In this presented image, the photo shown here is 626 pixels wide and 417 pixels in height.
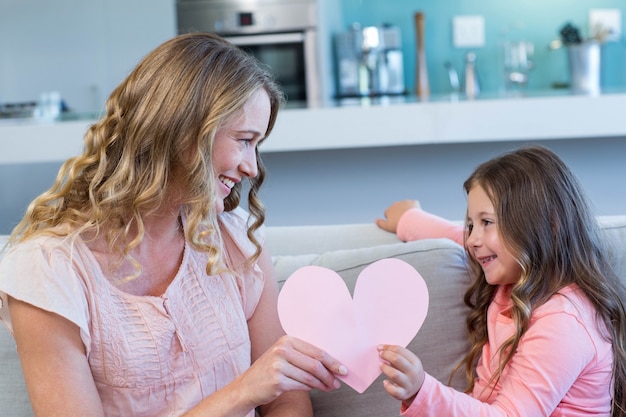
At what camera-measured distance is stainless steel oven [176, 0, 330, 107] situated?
15.1 ft

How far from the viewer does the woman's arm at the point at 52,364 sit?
117 centimetres

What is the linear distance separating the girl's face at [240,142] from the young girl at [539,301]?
1.43ft

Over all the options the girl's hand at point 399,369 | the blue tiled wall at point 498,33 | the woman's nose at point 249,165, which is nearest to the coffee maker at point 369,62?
the blue tiled wall at point 498,33

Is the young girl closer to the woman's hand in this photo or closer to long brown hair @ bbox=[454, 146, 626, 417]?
long brown hair @ bbox=[454, 146, 626, 417]

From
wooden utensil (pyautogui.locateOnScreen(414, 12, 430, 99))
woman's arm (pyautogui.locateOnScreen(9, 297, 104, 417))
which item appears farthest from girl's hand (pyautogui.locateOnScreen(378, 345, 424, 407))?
wooden utensil (pyautogui.locateOnScreen(414, 12, 430, 99))

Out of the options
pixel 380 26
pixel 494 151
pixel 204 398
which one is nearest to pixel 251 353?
pixel 204 398

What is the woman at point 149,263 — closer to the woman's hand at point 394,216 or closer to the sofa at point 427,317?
the sofa at point 427,317

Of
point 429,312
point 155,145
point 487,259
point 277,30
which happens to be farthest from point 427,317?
point 277,30

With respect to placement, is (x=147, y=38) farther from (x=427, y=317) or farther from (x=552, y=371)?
(x=552, y=371)

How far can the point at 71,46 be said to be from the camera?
468cm

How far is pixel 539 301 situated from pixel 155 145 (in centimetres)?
69

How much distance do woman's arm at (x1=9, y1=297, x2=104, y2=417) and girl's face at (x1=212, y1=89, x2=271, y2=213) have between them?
1.02ft

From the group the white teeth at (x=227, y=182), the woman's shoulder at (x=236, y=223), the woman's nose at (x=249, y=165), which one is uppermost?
the woman's nose at (x=249, y=165)

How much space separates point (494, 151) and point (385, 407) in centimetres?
177
